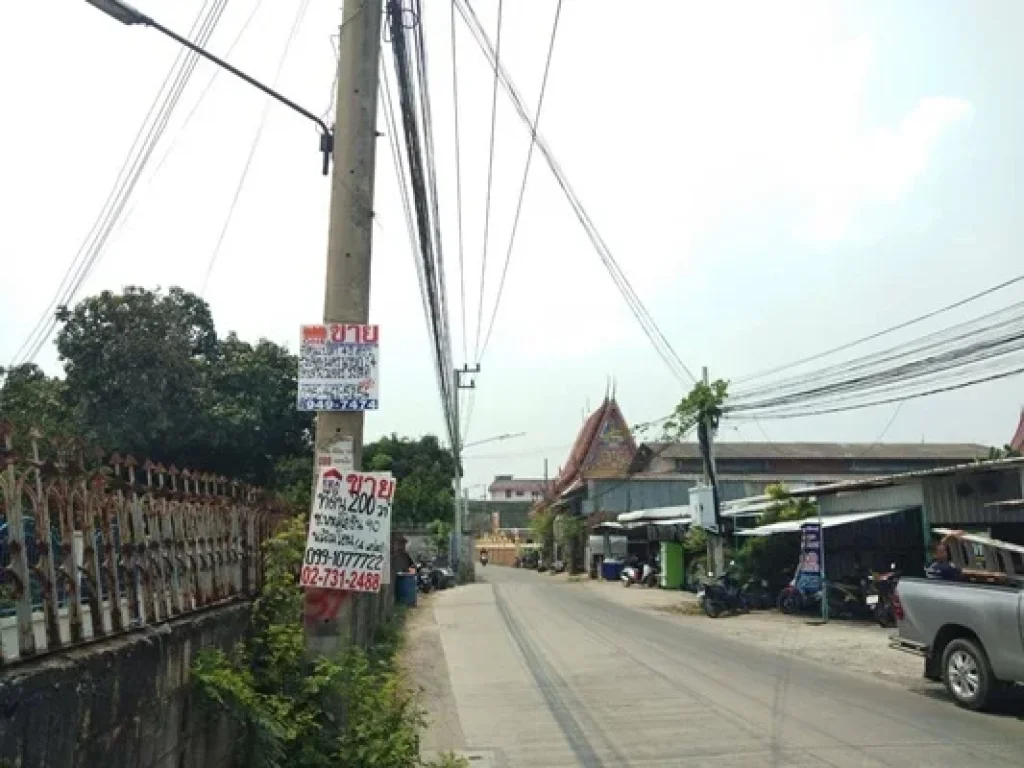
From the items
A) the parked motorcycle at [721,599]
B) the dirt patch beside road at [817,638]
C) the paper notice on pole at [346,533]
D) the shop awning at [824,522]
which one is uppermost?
the shop awning at [824,522]

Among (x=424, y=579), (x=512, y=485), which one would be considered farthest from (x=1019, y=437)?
(x=512, y=485)

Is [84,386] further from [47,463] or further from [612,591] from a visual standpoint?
[612,591]

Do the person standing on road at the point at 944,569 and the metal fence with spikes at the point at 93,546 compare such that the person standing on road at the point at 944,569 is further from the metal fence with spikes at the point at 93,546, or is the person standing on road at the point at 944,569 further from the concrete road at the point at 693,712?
the metal fence with spikes at the point at 93,546

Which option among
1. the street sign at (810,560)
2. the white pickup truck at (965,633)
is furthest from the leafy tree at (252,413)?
the white pickup truck at (965,633)

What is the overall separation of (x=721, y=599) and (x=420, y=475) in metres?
34.9

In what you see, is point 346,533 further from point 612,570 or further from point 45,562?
point 612,570

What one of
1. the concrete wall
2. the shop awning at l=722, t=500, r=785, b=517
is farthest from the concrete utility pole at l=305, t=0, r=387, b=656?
the shop awning at l=722, t=500, r=785, b=517

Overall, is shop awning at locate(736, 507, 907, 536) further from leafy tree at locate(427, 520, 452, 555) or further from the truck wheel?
leafy tree at locate(427, 520, 452, 555)

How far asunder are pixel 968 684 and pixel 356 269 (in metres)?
8.18

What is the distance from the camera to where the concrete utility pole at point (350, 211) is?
6141 millimetres

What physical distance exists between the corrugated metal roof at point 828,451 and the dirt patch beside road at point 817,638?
29068mm

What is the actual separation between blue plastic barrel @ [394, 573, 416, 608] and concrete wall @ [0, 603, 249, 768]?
899 inches

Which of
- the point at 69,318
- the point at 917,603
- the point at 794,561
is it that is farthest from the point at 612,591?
the point at 917,603

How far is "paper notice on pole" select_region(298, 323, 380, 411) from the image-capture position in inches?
245
